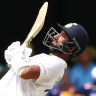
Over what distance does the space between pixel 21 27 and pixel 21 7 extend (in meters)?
0.36

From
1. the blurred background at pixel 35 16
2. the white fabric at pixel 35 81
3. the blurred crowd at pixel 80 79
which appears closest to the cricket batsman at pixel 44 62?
the white fabric at pixel 35 81

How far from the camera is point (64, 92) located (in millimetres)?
6621

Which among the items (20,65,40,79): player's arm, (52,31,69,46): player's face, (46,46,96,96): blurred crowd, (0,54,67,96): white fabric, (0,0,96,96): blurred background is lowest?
(46,46,96,96): blurred crowd

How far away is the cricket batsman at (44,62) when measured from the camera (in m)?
4.05

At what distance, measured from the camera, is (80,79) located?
7.27 m

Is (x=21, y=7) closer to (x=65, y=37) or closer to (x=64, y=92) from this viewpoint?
(x=64, y=92)

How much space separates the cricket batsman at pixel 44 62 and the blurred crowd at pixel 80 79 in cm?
218

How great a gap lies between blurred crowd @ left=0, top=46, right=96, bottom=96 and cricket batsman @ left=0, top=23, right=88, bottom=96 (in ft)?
7.15

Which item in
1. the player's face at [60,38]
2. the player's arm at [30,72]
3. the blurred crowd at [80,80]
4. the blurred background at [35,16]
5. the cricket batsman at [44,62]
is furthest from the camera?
the blurred background at [35,16]

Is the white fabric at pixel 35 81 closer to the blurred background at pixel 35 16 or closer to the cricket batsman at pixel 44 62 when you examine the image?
the cricket batsman at pixel 44 62

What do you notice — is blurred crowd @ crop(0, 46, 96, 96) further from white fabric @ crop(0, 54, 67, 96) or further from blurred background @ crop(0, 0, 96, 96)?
white fabric @ crop(0, 54, 67, 96)

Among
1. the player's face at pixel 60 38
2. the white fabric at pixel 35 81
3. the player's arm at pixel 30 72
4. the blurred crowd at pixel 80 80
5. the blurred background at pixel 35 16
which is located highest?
the player's face at pixel 60 38

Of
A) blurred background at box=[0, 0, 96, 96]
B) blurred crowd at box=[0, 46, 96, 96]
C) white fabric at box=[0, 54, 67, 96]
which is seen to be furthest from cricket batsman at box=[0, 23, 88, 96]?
blurred background at box=[0, 0, 96, 96]

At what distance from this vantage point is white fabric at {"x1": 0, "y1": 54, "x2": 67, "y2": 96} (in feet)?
13.5
